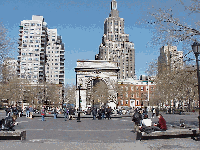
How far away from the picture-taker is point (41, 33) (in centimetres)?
11300

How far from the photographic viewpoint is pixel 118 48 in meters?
150

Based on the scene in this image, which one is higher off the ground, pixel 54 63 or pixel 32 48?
pixel 32 48

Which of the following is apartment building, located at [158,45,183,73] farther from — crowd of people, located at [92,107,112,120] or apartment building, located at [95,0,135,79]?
apartment building, located at [95,0,135,79]

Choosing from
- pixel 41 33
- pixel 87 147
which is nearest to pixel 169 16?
pixel 87 147

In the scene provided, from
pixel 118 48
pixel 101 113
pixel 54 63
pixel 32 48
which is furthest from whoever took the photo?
pixel 118 48

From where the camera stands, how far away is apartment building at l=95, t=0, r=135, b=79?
14888cm

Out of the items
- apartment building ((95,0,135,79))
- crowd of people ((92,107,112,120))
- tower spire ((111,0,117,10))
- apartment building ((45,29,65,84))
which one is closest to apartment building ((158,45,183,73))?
crowd of people ((92,107,112,120))

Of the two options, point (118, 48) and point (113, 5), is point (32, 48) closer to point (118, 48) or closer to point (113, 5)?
point (118, 48)

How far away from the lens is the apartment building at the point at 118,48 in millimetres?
148875

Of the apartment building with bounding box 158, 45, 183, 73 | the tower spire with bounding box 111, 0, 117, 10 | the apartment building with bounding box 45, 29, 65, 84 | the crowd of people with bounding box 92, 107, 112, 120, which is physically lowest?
the crowd of people with bounding box 92, 107, 112, 120

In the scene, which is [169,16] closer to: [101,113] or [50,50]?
[101,113]

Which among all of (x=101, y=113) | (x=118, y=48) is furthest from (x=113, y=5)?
(x=101, y=113)

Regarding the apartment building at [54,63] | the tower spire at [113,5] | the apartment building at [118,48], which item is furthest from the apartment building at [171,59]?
the tower spire at [113,5]

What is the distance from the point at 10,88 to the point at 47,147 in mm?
55499
